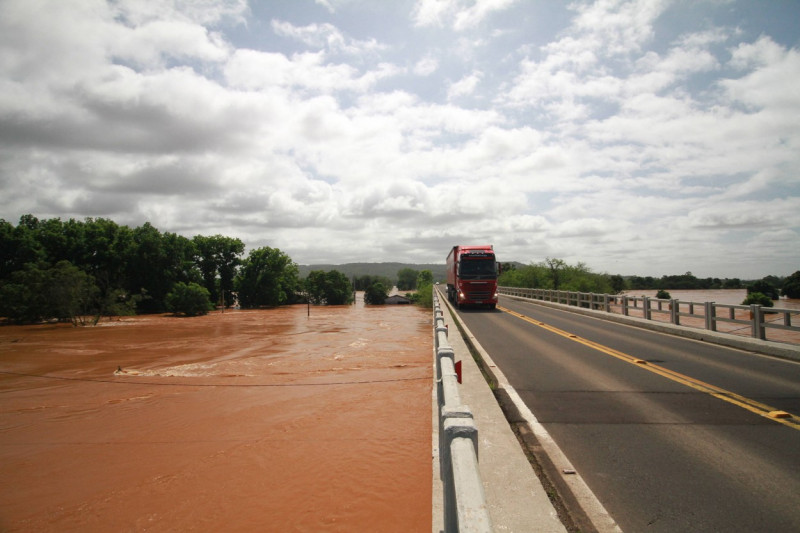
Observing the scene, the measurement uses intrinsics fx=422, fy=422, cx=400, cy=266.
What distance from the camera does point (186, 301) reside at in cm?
5375

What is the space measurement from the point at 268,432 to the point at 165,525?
10.6 feet

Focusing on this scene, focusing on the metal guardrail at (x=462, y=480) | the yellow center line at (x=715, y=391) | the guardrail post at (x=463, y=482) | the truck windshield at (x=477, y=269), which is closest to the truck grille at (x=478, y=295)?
the truck windshield at (x=477, y=269)

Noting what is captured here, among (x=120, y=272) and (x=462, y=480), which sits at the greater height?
(x=120, y=272)

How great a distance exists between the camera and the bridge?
11.4ft

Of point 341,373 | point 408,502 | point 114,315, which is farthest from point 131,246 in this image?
point 408,502

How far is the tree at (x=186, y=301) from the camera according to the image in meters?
53.8

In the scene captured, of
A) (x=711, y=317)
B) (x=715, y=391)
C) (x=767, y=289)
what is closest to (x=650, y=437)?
(x=715, y=391)

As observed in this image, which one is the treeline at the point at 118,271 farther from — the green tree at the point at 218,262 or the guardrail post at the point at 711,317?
the guardrail post at the point at 711,317

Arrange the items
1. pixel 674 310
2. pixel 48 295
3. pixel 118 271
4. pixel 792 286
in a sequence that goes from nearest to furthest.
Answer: pixel 674 310 → pixel 48 295 → pixel 792 286 → pixel 118 271

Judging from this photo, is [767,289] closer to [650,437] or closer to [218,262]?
[650,437]

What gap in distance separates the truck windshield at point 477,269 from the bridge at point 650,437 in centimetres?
1552

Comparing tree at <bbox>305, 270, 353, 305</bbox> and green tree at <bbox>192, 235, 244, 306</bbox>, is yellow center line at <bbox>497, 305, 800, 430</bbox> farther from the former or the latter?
tree at <bbox>305, 270, 353, 305</bbox>

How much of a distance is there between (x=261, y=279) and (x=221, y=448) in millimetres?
68912

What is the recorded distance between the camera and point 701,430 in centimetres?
534
